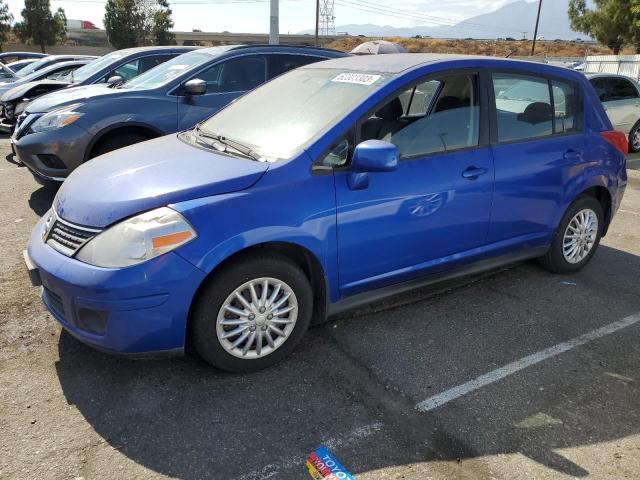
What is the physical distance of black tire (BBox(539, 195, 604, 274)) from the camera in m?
4.48

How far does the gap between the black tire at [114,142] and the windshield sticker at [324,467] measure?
15.0ft

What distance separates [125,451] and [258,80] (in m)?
5.22

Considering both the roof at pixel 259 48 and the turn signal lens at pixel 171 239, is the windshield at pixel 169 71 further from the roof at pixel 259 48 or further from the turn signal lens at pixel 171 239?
the turn signal lens at pixel 171 239

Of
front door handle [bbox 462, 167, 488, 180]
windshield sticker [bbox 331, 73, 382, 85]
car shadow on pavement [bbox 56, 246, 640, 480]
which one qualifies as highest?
windshield sticker [bbox 331, 73, 382, 85]

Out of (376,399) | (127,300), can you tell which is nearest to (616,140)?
(376,399)

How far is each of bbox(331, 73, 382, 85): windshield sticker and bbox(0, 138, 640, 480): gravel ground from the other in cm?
158

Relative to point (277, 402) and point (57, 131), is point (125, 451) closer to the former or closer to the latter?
point (277, 402)

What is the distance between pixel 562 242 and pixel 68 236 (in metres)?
3.75

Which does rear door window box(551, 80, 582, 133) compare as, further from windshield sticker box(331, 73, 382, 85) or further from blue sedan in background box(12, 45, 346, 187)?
blue sedan in background box(12, 45, 346, 187)

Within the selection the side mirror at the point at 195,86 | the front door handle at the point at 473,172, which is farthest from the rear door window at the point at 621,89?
the front door handle at the point at 473,172

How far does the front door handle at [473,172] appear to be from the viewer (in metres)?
3.63

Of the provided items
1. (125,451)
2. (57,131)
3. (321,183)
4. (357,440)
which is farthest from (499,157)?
(57,131)

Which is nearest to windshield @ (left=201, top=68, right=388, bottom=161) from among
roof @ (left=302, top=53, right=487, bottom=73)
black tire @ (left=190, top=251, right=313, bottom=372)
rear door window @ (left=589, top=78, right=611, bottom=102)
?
roof @ (left=302, top=53, right=487, bottom=73)

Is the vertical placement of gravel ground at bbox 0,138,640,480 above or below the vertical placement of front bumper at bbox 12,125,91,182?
below
